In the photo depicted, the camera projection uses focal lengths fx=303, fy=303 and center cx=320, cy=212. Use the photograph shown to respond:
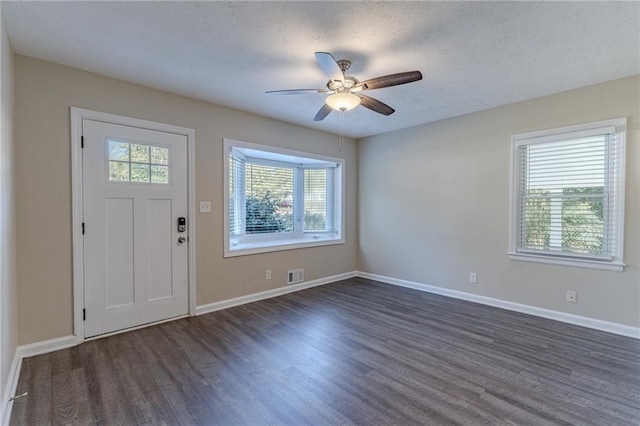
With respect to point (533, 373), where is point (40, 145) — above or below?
above

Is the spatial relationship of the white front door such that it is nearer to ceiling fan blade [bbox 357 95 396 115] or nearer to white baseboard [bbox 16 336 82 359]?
white baseboard [bbox 16 336 82 359]

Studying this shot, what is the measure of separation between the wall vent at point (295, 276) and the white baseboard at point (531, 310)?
54.7 inches

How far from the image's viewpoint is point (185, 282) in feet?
11.2

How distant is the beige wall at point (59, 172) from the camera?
2.49 m

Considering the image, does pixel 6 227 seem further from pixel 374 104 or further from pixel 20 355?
pixel 374 104

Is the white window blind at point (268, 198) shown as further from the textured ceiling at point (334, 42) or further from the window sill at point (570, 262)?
the window sill at point (570, 262)

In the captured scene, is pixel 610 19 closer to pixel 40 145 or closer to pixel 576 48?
pixel 576 48

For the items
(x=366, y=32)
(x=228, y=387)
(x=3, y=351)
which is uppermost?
(x=366, y=32)

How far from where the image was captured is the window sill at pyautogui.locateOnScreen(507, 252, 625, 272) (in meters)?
2.96

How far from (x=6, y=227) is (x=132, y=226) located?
104 cm

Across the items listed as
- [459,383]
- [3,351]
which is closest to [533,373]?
[459,383]

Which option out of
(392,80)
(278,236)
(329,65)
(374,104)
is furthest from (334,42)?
(278,236)

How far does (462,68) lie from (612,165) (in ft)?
6.00

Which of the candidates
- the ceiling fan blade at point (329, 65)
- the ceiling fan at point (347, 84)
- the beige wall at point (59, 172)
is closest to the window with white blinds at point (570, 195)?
the ceiling fan at point (347, 84)
